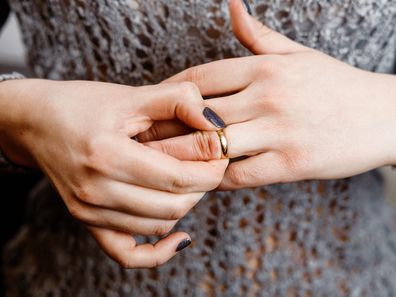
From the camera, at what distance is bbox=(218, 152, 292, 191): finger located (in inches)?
20.0

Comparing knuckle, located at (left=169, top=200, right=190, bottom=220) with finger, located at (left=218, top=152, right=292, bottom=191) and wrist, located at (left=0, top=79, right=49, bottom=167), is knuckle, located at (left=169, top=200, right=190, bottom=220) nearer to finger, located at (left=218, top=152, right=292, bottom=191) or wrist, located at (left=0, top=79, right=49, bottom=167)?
finger, located at (left=218, top=152, right=292, bottom=191)

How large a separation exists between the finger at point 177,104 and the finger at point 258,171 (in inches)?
2.4

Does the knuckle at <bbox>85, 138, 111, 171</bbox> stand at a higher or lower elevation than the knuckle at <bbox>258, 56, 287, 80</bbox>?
lower

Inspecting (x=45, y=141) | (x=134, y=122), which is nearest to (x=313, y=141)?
(x=134, y=122)

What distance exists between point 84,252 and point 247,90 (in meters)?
0.38

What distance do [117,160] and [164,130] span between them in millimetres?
78

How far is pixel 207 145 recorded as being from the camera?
48 cm

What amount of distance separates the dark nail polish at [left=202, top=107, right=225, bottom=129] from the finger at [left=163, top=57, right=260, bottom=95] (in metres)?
0.04

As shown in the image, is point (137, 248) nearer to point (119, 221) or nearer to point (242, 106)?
point (119, 221)

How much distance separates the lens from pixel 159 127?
521 millimetres

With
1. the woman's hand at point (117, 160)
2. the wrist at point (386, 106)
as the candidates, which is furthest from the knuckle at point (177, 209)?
the wrist at point (386, 106)

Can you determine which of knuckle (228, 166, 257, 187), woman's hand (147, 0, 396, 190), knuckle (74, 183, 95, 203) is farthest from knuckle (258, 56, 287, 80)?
knuckle (74, 183, 95, 203)

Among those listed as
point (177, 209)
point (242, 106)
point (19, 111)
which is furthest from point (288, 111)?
point (19, 111)

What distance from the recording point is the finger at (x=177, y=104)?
1.53 ft
